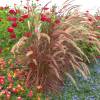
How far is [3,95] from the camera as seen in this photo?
5777 millimetres

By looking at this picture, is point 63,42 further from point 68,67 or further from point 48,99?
point 48,99

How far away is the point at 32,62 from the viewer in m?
6.14

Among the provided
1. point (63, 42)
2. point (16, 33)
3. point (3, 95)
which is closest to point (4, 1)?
point (16, 33)

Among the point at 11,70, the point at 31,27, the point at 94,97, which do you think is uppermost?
the point at 31,27

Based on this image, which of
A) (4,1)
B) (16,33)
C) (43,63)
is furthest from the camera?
(4,1)

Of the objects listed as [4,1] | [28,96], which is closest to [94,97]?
[28,96]

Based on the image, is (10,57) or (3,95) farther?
(10,57)

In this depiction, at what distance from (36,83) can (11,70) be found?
0.43m

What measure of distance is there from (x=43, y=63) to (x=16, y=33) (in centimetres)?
108

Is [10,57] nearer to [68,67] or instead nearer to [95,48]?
[68,67]

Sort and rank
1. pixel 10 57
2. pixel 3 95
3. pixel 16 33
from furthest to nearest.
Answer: pixel 16 33 → pixel 10 57 → pixel 3 95

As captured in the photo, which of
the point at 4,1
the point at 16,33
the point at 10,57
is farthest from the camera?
the point at 4,1

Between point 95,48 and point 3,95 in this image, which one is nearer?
point 3,95

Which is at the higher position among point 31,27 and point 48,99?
point 31,27
